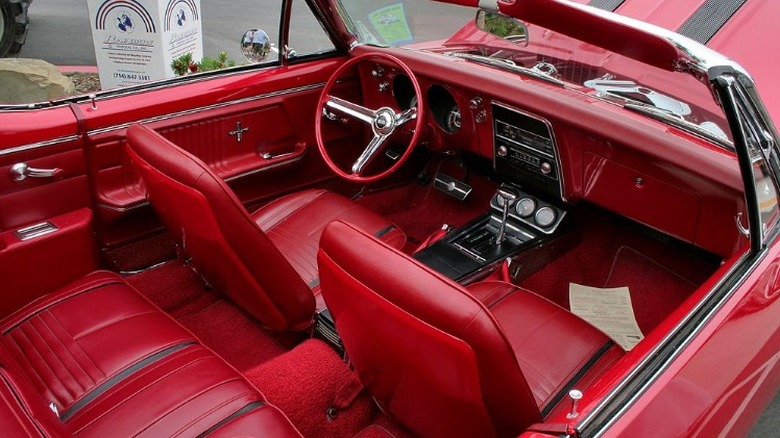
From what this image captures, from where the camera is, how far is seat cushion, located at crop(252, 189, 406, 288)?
2283 millimetres

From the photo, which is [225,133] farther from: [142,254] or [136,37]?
[136,37]

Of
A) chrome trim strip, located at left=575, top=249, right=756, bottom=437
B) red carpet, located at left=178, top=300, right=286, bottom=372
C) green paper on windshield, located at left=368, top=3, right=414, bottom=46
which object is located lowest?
red carpet, located at left=178, top=300, right=286, bottom=372

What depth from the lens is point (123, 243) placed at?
7.75 ft

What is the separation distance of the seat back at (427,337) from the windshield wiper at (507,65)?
114 centimetres

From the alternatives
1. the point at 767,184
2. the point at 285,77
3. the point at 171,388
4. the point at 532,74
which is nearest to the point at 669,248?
the point at 532,74

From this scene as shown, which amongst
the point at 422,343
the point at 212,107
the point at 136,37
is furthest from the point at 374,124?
the point at 136,37

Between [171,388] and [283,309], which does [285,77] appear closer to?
[283,309]

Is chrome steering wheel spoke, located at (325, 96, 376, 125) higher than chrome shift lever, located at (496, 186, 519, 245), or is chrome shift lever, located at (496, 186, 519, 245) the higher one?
chrome steering wheel spoke, located at (325, 96, 376, 125)

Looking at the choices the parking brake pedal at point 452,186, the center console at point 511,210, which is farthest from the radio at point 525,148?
the parking brake pedal at point 452,186

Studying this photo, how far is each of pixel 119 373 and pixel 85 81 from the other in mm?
3932

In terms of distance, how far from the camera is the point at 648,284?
243 centimetres

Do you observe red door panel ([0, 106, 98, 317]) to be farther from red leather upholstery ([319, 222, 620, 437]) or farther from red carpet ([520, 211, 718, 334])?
red carpet ([520, 211, 718, 334])

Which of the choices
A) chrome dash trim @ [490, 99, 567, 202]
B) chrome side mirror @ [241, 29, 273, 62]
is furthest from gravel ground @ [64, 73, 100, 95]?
chrome dash trim @ [490, 99, 567, 202]

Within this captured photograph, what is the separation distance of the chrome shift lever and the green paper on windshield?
718 millimetres
